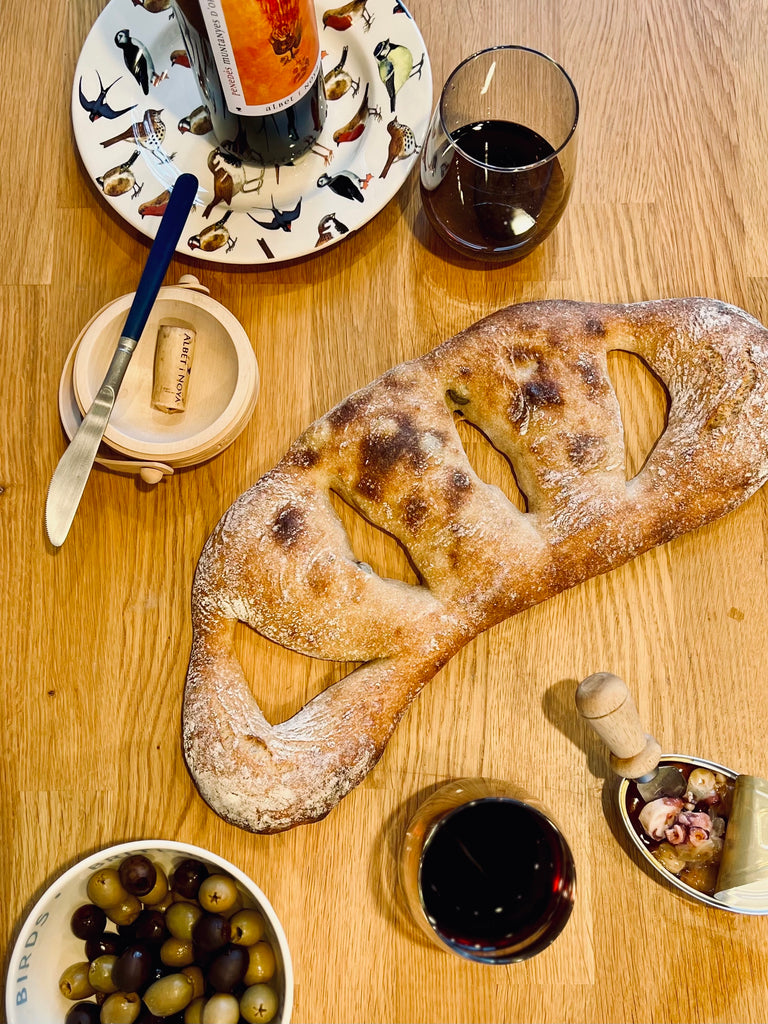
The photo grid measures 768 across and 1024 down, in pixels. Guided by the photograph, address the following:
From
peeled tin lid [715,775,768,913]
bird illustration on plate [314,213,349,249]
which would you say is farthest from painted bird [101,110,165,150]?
peeled tin lid [715,775,768,913]

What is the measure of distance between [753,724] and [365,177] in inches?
31.4

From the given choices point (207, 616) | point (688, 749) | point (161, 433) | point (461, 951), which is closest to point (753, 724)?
point (688, 749)

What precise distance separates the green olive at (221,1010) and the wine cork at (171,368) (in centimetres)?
63

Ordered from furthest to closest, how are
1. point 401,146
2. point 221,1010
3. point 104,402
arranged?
point 401,146, point 104,402, point 221,1010

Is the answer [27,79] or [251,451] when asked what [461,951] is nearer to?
[251,451]

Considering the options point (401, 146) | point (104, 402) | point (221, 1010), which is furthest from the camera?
point (401, 146)

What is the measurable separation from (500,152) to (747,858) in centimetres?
82

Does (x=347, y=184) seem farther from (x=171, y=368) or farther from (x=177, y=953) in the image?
(x=177, y=953)

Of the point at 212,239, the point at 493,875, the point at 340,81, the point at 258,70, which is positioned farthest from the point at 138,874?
the point at 340,81

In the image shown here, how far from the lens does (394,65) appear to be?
1.08 meters

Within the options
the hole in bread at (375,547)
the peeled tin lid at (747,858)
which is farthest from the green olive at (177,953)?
the peeled tin lid at (747,858)

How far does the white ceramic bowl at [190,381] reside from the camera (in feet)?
3.17

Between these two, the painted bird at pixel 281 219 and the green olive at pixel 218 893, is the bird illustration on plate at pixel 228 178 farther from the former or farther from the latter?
the green olive at pixel 218 893

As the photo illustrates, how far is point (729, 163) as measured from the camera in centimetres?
113
